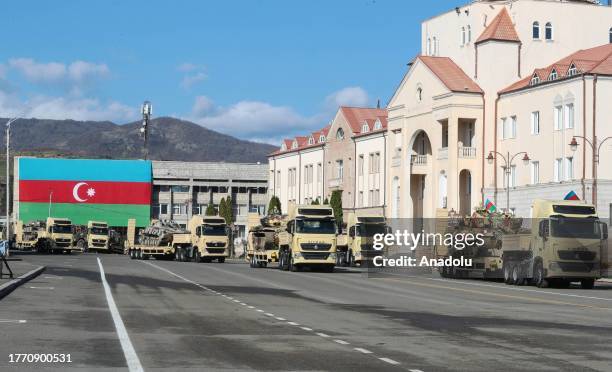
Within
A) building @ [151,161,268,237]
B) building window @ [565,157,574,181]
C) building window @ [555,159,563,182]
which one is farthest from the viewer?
building @ [151,161,268,237]

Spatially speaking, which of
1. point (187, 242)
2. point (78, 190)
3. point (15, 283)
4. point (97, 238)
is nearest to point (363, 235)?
point (187, 242)

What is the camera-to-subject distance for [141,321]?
2184cm

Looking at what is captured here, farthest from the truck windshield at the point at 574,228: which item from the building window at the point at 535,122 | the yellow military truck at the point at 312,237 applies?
the building window at the point at 535,122

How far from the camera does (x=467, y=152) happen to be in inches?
3196

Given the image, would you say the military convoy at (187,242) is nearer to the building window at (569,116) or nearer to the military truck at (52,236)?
the military truck at (52,236)

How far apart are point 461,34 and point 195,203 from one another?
65.4 meters

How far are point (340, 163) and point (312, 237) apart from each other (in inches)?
2115

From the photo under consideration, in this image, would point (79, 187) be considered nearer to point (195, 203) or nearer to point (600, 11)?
point (195, 203)

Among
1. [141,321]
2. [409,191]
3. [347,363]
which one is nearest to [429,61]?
[409,191]

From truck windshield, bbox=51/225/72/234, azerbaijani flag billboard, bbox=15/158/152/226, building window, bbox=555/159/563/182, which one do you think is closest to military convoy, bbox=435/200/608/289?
building window, bbox=555/159/563/182

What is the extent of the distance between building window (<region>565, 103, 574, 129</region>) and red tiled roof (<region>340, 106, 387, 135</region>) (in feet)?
107

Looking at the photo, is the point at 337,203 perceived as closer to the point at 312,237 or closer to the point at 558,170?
the point at 558,170

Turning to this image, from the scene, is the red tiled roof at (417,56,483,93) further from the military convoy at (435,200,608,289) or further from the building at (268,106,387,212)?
the military convoy at (435,200,608,289)

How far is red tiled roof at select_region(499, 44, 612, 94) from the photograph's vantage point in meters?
70.4
